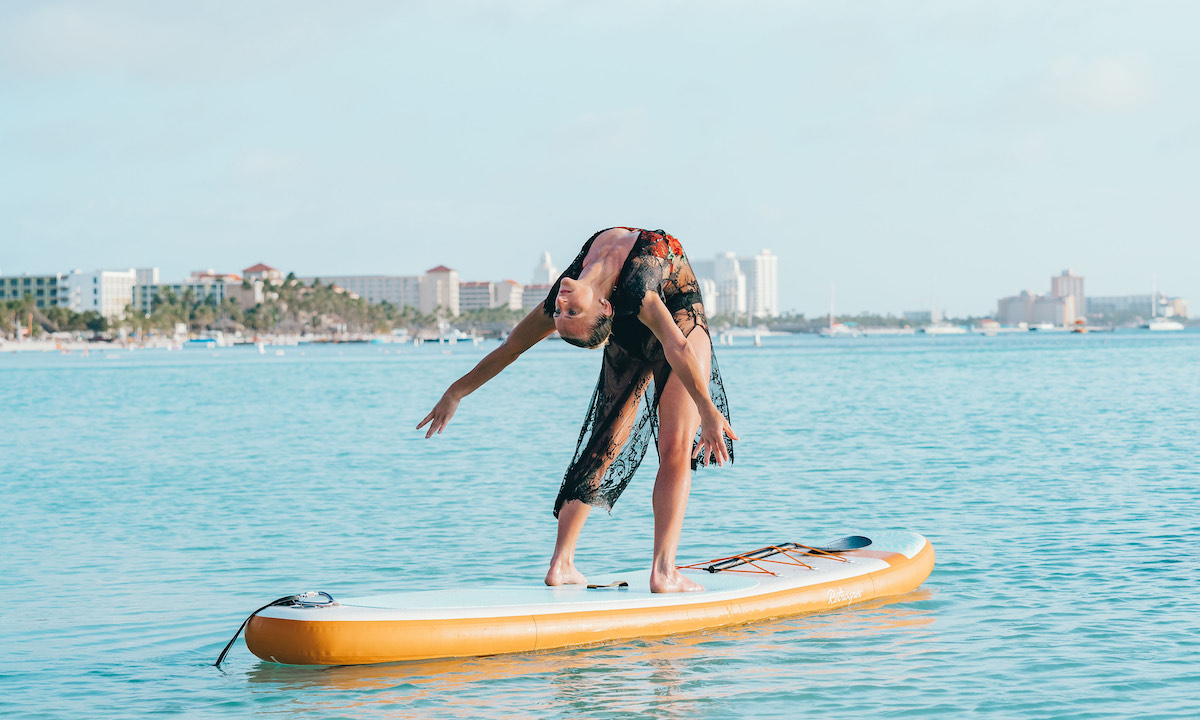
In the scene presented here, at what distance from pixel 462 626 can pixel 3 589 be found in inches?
220

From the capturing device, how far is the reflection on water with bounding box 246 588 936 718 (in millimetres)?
7203

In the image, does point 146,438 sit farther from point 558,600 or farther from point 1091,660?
point 1091,660

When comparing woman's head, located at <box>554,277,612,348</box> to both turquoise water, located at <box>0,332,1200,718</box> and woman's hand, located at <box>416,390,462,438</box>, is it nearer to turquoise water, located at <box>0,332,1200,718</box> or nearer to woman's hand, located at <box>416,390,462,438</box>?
woman's hand, located at <box>416,390,462,438</box>

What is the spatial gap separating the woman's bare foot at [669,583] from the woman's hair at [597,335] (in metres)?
1.78

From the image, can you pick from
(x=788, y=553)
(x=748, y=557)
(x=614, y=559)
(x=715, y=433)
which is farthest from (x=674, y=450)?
(x=614, y=559)

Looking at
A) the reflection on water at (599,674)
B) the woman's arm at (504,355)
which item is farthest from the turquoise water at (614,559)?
the woman's arm at (504,355)

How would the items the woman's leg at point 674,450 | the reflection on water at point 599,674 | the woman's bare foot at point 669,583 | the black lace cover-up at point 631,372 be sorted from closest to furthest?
the reflection on water at point 599,674 → the black lace cover-up at point 631,372 → the woman's leg at point 674,450 → the woman's bare foot at point 669,583

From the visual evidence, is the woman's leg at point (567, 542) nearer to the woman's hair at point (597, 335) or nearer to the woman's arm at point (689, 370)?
the woman's arm at point (689, 370)

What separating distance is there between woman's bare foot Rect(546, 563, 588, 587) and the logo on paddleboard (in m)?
1.82

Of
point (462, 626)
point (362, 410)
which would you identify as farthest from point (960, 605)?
point (362, 410)

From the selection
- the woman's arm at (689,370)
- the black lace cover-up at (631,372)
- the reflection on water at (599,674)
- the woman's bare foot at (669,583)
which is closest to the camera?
the reflection on water at (599,674)

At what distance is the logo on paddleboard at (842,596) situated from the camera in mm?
9156

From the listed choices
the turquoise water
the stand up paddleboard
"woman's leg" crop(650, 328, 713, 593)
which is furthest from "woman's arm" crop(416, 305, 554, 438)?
the turquoise water

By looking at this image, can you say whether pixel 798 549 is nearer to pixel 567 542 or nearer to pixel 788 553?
pixel 788 553
